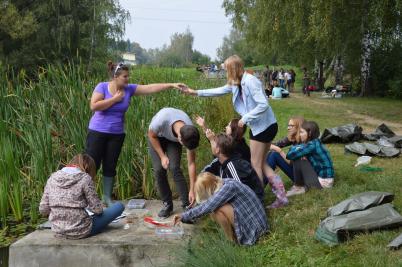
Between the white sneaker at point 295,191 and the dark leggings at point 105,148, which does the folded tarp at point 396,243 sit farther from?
the dark leggings at point 105,148

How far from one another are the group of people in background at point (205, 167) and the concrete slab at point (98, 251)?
126 millimetres

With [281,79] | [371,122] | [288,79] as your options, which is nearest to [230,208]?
[371,122]

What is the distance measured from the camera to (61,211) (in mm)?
4082

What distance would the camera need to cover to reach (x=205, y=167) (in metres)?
4.92

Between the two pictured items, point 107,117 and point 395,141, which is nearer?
point 107,117

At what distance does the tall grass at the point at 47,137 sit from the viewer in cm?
533

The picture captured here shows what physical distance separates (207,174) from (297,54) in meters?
24.4

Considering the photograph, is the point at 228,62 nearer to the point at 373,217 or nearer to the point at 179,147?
the point at 179,147

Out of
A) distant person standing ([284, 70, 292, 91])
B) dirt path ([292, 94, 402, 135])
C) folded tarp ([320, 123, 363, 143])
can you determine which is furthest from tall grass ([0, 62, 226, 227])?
distant person standing ([284, 70, 292, 91])

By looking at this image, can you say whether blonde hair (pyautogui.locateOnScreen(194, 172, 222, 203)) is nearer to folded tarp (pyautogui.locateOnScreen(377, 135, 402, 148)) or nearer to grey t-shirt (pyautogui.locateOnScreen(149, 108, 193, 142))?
grey t-shirt (pyautogui.locateOnScreen(149, 108, 193, 142))

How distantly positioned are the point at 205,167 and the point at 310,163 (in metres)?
1.28

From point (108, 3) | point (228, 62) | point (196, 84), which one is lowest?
point (196, 84)

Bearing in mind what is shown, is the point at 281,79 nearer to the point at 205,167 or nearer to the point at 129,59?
the point at 129,59

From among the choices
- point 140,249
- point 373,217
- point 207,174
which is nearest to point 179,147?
point 207,174
